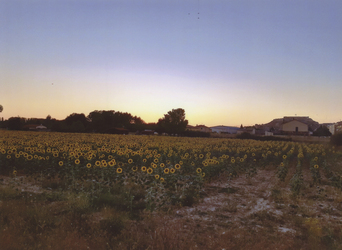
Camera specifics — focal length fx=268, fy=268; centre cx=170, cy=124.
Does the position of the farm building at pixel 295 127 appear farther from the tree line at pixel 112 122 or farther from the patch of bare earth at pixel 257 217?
the patch of bare earth at pixel 257 217

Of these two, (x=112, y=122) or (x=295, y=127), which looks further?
(x=112, y=122)

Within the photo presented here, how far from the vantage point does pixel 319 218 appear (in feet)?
23.8

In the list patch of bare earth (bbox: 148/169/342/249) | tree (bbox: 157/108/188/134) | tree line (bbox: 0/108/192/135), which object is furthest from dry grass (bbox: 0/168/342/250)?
tree (bbox: 157/108/188/134)

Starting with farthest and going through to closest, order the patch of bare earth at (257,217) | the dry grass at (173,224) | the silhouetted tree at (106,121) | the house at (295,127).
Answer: the silhouetted tree at (106,121)
the house at (295,127)
the patch of bare earth at (257,217)
the dry grass at (173,224)

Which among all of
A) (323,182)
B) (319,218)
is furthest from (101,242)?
(323,182)

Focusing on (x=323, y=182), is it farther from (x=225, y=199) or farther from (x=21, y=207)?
(x=21, y=207)

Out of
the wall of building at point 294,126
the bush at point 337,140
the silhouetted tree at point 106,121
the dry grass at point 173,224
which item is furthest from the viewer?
the silhouetted tree at point 106,121

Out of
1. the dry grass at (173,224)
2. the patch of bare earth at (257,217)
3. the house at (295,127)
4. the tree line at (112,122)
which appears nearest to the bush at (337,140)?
the patch of bare earth at (257,217)

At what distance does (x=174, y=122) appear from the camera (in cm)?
7800

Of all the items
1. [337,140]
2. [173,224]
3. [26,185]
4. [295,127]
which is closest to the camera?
[173,224]

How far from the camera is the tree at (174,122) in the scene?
77.4m

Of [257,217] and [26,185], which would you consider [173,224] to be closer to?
[257,217]

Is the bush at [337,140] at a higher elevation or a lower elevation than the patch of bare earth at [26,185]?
higher

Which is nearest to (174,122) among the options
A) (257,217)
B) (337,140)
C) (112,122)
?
(112,122)
